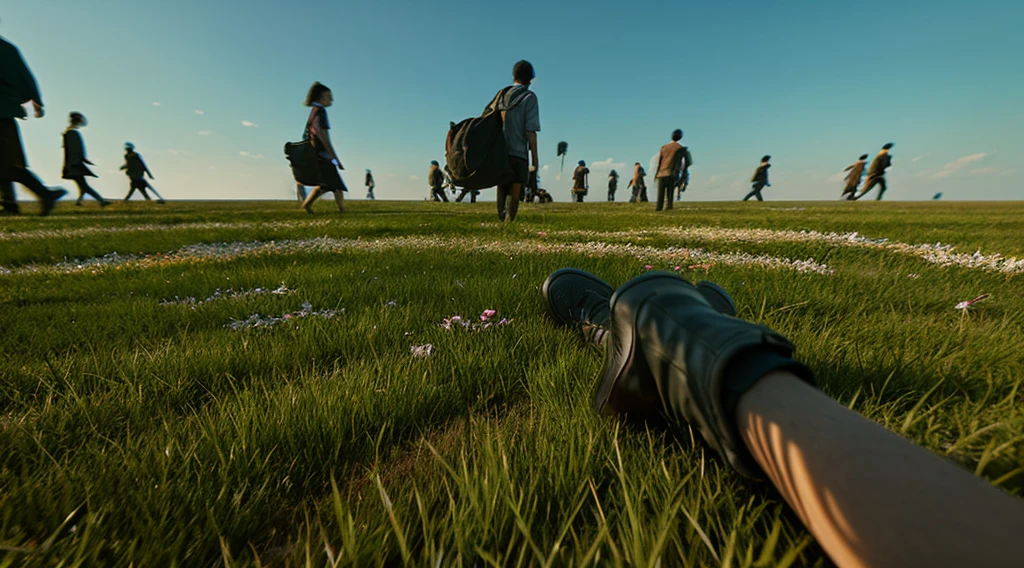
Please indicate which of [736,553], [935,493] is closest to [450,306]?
[736,553]

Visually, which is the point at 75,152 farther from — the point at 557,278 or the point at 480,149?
the point at 557,278

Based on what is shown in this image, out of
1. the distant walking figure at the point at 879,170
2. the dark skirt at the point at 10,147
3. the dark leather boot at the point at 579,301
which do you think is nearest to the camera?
the dark leather boot at the point at 579,301

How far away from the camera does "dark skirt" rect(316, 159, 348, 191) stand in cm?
1300

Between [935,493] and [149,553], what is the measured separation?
1.57 m

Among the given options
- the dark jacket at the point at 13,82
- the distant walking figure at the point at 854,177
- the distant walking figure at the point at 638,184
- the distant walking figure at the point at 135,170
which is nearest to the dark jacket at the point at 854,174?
the distant walking figure at the point at 854,177

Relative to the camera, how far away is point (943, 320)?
7.96 feet

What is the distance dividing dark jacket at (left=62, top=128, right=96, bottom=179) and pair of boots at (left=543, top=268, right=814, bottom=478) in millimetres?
22111

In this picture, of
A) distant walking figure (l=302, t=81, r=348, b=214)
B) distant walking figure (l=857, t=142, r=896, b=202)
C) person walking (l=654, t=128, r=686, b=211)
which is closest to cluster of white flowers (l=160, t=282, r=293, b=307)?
distant walking figure (l=302, t=81, r=348, b=214)

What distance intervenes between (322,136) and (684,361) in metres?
13.8

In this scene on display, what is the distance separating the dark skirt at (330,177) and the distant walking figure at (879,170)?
111 ft

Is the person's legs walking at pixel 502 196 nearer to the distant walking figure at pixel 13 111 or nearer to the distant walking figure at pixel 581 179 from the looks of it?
the distant walking figure at pixel 13 111

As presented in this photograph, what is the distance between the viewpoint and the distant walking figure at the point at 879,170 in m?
25.2

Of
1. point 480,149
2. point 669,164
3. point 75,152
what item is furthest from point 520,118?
point 75,152

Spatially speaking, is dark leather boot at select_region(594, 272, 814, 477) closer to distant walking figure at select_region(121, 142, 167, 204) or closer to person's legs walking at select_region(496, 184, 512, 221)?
person's legs walking at select_region(496, 184, 512, 221)
